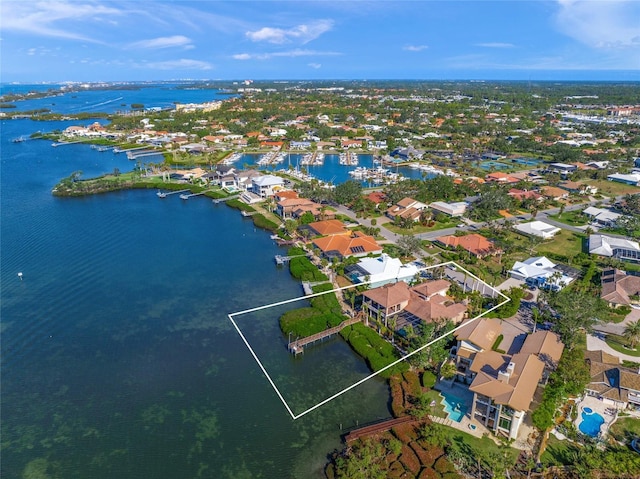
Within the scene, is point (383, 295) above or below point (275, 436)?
above

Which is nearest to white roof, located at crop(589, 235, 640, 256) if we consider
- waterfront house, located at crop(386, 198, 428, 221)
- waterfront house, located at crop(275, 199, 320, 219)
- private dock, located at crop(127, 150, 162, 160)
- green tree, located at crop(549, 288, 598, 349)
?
green tree, located at crop(549, 288, 598, 349)

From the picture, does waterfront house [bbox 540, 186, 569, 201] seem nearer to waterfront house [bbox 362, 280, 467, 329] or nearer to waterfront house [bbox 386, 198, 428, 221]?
waterfront house [bbox 386, 198, 428, 221]

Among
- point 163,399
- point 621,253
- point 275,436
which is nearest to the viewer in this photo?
point 275,436

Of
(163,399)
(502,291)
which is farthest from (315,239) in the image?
(163,399)

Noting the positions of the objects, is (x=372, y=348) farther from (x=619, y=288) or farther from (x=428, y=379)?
(x=619, y=288)

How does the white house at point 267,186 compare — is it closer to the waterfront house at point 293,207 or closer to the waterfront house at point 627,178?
the waterfront house at point 293,207

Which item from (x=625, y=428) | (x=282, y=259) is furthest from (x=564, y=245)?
(x=282, y=259)

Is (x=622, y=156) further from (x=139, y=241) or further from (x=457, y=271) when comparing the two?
(x=139, y=241)
